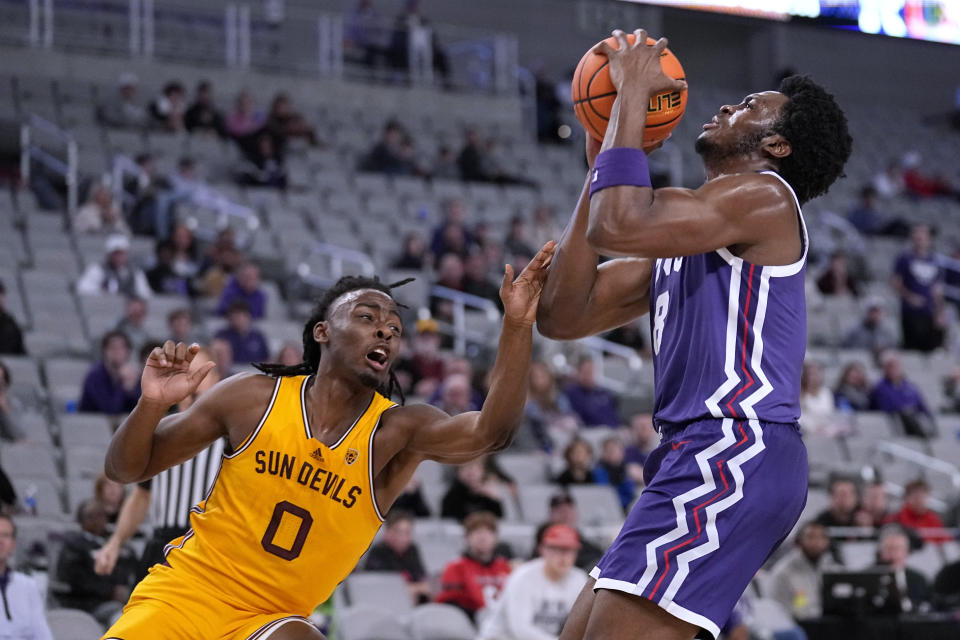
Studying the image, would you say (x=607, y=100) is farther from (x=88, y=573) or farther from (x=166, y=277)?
(x=166, y=277)

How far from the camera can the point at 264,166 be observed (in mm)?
14578

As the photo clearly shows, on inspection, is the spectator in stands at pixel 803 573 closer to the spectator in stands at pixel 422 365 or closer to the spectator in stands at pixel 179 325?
the spectator in stands at pixel 422 365

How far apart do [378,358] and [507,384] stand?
1.47ft

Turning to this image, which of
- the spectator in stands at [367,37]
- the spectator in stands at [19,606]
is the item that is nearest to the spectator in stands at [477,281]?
the spectator in stands at [367,37]

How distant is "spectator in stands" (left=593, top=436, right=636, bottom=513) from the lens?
33.6ft

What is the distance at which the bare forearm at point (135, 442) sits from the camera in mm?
3918

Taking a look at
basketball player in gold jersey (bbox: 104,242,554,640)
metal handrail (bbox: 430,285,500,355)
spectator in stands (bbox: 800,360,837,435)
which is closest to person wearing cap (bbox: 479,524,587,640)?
basketball player in gold jersey (bbox: 104,242,554,640)

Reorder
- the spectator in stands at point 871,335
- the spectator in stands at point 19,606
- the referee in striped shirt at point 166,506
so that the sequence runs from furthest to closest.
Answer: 1. the spectator in stands at point 871,335
2. the referee in striped shirt at point 166,506
3. the spectator in stands at point 19,606

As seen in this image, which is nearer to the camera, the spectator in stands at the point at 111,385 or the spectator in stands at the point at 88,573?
the spectator in stands at the point at 88,573

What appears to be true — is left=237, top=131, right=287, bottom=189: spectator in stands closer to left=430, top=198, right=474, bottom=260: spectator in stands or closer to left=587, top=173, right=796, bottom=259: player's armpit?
left=430, top=198, right=474, bottom=260: spectator in stands

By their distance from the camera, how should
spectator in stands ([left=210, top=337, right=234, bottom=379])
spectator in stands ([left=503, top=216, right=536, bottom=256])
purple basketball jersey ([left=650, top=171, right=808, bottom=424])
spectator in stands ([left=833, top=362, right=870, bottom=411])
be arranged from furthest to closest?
spectator in stands ([left=503, top=216, right=536, bottom=256]) < spectator in stands ([left=833, top=362, right=870, bottom=411]) < spectator in stands ([left=210, top=337, right=234, bottom=379]) < purple basketball jersey ([left=650, top=171, right=808, bottom=424])

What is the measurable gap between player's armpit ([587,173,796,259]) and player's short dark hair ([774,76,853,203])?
244 mm

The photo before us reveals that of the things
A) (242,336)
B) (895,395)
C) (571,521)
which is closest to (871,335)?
(895,395)

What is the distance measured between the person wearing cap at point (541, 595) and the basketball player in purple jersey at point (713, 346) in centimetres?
423
